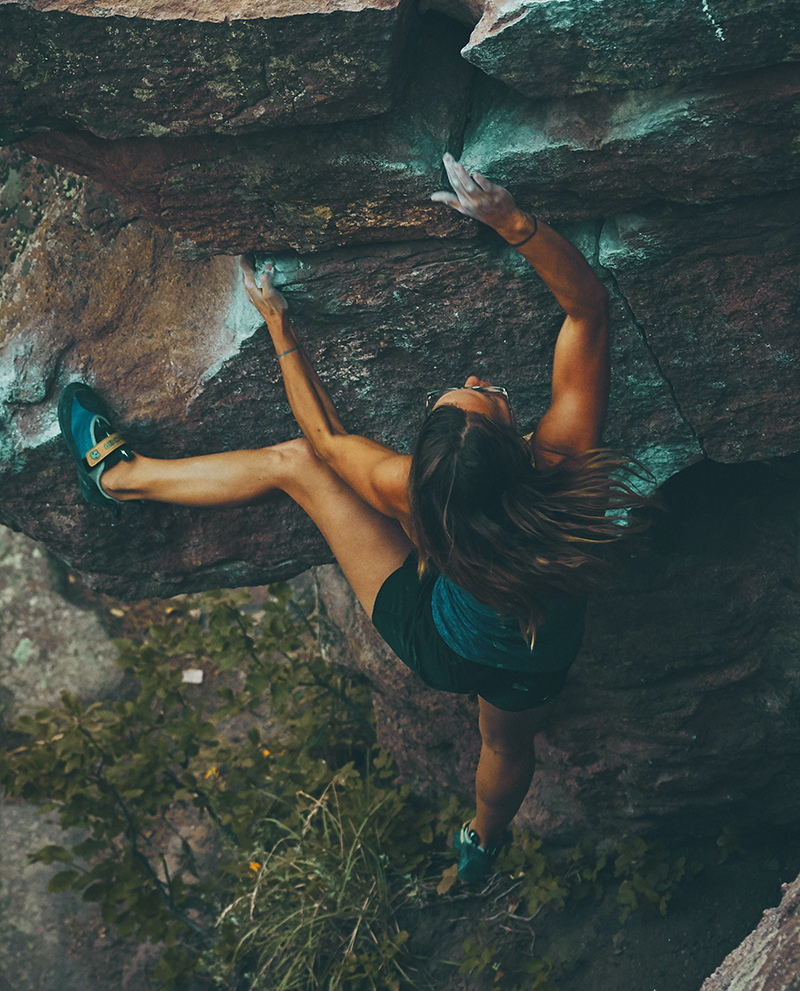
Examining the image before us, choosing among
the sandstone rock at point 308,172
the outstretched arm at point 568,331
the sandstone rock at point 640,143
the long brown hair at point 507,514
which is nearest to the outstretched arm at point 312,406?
the sandstone rock at point 308,172

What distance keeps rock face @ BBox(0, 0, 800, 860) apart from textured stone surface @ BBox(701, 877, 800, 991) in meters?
1.01

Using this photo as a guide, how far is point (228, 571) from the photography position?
3029 millimetres

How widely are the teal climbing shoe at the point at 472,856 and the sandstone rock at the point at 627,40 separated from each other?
2.48 meters

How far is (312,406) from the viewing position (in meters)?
2.38

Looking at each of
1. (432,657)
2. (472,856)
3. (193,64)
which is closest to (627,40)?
(193,64)

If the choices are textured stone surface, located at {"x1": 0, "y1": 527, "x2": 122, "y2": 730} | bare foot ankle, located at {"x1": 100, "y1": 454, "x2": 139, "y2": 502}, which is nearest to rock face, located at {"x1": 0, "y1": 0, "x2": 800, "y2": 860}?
bare foot ankle, located at {"x1": 100, "y1": 454, "x2": 139, "y2": 502}

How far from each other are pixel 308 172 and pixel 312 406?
0.64 m

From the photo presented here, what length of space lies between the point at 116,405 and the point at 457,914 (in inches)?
94.0

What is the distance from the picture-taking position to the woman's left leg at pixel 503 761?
99.8 inches

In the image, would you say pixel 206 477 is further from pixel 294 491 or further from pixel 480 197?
pixel 480 197

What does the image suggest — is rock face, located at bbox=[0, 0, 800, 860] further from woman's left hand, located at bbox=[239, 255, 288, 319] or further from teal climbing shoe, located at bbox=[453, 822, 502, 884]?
teal climbing shoe, located at bbox=[453, 822, 502, 884]

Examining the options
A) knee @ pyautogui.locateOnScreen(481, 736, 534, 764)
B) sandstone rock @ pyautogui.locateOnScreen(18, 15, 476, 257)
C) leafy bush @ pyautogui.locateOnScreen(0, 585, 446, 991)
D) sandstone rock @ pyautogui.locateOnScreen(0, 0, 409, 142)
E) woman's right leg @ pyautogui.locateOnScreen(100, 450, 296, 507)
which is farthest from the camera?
leafy bush @ pyautogui.locateOnScreen(0, 585, 446, 991)

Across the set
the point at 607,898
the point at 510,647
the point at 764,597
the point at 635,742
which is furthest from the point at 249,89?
the point at 607,898

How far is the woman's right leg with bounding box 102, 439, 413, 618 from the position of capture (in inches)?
94.7
